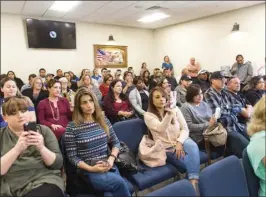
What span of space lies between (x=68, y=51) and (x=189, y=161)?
6253mm

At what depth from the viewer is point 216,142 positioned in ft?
7.57

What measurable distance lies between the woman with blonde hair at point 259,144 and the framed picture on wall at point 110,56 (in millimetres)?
6948

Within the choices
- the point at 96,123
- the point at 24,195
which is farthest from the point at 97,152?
the point at 24,195

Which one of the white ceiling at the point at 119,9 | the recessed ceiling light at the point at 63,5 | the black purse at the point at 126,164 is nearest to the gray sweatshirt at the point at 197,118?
the black purse at the point at 126,164

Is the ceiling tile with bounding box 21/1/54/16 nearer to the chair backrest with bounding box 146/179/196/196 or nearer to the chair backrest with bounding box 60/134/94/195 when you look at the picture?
the chair backrest with bounding box 60/134/94/195

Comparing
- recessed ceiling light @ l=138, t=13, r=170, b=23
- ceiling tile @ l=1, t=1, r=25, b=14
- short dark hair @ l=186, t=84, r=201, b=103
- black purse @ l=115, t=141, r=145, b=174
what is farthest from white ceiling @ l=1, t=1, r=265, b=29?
black purse @ l=115, t=141, r=145, b=174

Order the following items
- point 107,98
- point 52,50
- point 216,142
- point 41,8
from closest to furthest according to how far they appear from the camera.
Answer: point 216,142, point 107,98, point 41,8, point 52,50

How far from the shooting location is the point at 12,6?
216 inches

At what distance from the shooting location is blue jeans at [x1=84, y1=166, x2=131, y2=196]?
158 cm

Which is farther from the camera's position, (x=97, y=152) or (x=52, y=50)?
(x=52, y=50)

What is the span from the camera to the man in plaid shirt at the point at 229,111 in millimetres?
2371

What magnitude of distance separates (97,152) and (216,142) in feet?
4.07

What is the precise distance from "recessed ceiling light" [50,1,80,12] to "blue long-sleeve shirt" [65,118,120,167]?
438cm

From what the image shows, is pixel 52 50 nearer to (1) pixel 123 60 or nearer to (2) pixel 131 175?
(1) pixel 123 60
